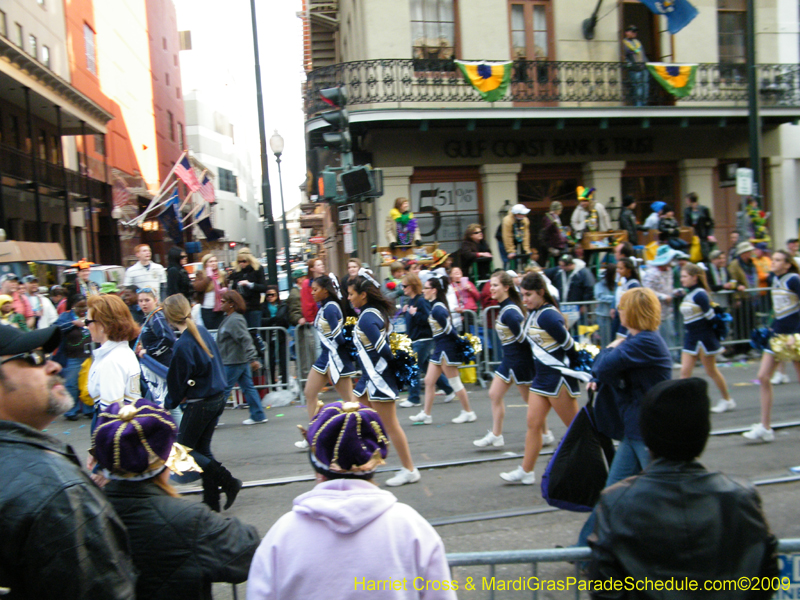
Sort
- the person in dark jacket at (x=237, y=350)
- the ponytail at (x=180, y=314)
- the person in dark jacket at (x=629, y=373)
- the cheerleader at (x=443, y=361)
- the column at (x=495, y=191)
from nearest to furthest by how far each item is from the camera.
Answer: the person in dark jacket at (x=629, y=373) → the ponytail at (x=180, y=314) → the cheerleader at (x=443, y=361) → the person in dark jacket at (x=237, y=350) → the column at (x=495, y=191)

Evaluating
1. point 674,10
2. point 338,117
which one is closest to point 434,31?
point 674,10

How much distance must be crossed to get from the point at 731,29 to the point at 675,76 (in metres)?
3.25

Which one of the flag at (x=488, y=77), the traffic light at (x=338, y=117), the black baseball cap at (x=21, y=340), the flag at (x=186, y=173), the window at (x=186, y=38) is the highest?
the window at (x=186, y=38)

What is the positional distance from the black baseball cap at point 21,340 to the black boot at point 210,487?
3.16m

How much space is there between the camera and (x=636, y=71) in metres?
16.6

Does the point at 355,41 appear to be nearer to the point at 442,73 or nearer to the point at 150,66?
the point at 442,73

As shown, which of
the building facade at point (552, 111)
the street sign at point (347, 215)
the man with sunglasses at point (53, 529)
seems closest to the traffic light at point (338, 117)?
the street sign at point (347, 215)

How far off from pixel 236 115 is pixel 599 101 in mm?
71708

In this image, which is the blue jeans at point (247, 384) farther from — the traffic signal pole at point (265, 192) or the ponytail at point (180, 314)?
the traffic signal pole at point (265, 192)

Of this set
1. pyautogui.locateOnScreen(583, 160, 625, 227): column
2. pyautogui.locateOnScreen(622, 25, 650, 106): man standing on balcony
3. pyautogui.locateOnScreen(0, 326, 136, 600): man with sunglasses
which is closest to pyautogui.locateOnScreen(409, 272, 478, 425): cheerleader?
pyautogui.locateOnScreen(0, 326, 136, 600): man with sunglasses

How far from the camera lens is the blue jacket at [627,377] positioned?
4.36 m

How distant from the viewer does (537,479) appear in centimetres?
621

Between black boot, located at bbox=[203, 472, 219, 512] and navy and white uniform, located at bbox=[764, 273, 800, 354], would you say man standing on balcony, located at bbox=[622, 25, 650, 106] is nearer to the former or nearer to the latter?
navy and white uniform, located at bbox=[764, 273, 800, 354]

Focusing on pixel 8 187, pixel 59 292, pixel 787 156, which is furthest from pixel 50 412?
pixel 8 187
